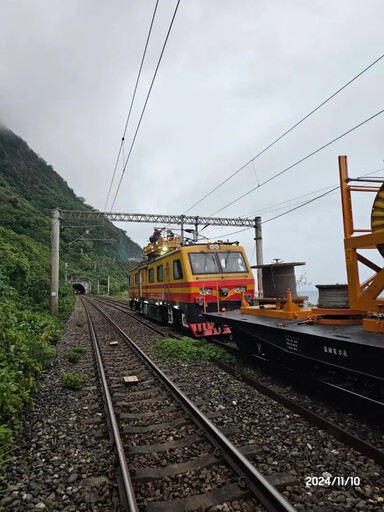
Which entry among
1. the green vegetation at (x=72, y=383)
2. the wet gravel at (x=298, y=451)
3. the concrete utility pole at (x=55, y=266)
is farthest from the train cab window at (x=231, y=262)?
the concrete utility pole at (x=55, y=266)

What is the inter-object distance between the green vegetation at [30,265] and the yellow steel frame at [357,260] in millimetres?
4666

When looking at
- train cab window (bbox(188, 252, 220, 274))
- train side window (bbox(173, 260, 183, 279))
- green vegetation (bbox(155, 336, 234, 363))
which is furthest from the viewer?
train side window (bbox(173, 260, 183, 279))

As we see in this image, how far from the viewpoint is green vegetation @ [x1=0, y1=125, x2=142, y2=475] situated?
17.1 feet

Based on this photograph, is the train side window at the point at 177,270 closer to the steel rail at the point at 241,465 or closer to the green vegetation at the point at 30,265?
the green vegetation at the point at 30,265

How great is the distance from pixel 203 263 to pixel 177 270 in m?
0.98

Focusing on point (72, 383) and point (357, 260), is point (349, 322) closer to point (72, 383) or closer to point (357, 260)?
point (357, 260)

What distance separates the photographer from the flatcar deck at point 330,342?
367cm

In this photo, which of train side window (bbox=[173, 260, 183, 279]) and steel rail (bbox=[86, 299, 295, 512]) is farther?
train side window (bbox=[173, 260, 183, 279])

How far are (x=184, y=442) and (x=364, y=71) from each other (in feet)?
24.2

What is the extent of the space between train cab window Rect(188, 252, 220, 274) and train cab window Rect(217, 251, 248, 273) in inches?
10.6

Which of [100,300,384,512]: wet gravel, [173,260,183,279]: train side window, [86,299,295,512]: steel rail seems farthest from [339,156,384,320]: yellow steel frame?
[173,260,183,279]: train side window

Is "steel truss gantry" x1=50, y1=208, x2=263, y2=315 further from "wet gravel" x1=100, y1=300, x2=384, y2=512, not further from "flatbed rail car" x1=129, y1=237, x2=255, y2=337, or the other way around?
"wet gravel" x1=100, y1=300, x2=384, y2=512

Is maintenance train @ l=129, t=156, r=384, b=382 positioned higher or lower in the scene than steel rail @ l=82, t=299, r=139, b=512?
higher

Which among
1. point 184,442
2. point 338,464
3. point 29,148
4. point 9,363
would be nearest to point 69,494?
point 184,442
